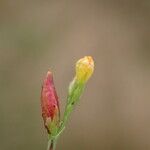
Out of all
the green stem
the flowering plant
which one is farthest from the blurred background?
the green stem

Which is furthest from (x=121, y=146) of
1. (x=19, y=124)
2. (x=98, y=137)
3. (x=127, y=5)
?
(x=127, y=5)

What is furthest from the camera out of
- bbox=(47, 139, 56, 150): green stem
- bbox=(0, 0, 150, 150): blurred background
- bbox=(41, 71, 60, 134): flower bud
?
bbox=(0, 0, 150, 150): blurred background

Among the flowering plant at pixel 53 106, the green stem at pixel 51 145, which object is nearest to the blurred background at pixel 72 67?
the flowering plant at pixel 53 106

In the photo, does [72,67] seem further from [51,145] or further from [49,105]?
[51,145]

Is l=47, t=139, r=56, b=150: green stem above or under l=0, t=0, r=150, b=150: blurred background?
under

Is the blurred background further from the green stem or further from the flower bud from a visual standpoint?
the green stem

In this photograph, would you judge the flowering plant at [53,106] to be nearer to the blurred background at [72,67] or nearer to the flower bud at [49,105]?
the flower bud at [49,105]

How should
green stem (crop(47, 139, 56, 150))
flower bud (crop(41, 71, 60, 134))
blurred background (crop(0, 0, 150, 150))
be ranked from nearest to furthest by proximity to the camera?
1. green stem (crop(47, 139, 56, 150))
2. flower bud (crop(41, 71, 60, 134))
3. blurred background (crop(0, 0, 150, 150))

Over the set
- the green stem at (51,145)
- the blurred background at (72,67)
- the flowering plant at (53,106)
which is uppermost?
the blurred background at (72,67)

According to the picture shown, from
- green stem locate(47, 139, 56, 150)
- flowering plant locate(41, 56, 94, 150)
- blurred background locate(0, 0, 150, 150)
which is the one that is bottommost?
green stem locate(47, 139, 56, 150)
